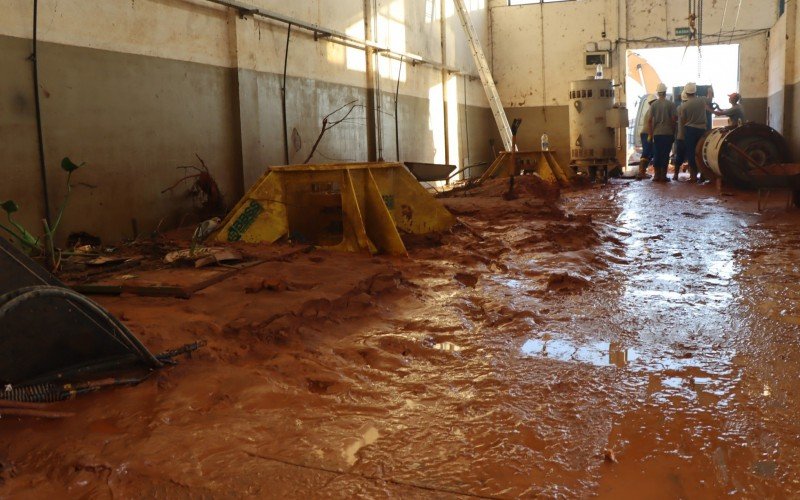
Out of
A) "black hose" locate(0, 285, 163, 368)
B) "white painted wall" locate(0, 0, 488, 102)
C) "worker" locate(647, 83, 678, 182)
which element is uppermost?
"white painted wall" locate(0, 0, 488, 102)

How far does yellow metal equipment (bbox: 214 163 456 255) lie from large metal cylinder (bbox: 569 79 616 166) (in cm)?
828

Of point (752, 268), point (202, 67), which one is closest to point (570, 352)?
point (752, 268)

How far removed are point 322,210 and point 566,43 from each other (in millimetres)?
13831

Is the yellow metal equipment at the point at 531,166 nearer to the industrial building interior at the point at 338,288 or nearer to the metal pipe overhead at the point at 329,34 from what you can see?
the industrial building interior at the point at 338,288

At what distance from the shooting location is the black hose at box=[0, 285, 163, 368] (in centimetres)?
234

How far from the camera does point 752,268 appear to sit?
505cm

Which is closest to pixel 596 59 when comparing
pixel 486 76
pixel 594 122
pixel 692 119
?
pixel 486 76

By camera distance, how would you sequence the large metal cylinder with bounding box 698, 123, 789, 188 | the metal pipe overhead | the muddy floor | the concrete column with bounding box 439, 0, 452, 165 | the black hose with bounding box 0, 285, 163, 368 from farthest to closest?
the concrete column with bounding box 439, 0, 452, 165 → the large metal cylinder with bounding box 698, 123, 789, 188 → the metal pipe overhead → the black hose with bounding box 0, 285, 163, 368 → the muddy floor

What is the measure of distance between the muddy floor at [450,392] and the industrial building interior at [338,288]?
0.02 meters

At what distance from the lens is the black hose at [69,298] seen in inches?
92.0

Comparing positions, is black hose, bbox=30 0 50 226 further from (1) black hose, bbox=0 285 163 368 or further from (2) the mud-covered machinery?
(2) the mud-covered machinery

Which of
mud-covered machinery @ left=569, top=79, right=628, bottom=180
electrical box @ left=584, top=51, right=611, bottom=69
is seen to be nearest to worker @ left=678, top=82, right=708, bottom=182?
mud-covered machinery @ left=569, top=79, right=628, bottom=180

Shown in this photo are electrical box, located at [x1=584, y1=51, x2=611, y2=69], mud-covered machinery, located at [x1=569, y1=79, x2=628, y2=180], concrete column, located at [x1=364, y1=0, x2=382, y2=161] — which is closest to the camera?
concrete column, located at [x1=364, y1=0, x2=382, y2=161]

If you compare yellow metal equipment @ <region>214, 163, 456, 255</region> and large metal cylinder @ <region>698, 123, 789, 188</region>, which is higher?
large metal cylinder @ <region>698, 123, 789, 188</region>
